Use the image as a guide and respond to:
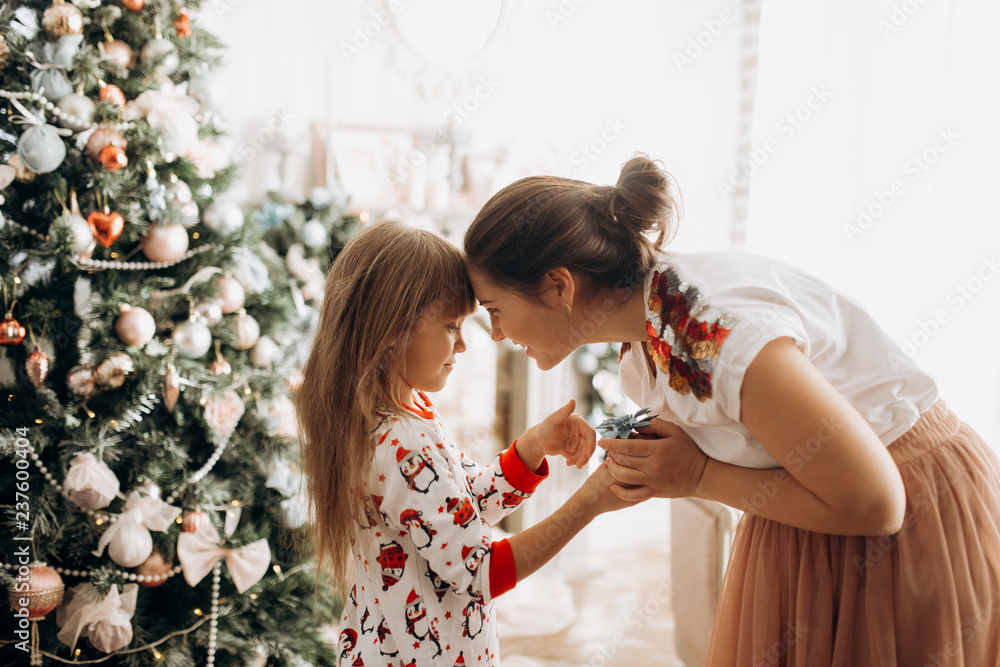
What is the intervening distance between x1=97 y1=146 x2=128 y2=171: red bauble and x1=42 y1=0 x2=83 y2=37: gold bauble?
27cm

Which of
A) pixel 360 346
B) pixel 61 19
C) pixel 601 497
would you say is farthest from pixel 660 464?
pixel 61 19

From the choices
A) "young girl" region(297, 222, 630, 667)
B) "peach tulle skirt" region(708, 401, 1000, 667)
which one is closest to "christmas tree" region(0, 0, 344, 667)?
"young girl" region(297, 222, 630, 667)

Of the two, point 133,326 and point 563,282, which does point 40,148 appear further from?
point 563,282

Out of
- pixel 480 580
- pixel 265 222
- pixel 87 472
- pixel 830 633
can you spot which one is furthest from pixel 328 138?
pixel 830 633

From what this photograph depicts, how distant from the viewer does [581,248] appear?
107 centimetres

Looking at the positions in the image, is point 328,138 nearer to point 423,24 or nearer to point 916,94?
point 423,24

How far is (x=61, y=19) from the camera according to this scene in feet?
4.83

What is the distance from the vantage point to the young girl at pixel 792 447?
0.80 m

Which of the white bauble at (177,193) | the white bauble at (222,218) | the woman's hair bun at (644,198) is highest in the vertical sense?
the woman's hair bun at (644,198)

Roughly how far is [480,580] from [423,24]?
2.38m

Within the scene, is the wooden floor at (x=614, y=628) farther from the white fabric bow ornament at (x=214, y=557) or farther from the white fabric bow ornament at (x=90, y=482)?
the white fabric bow ornament at (x=90, y=482)

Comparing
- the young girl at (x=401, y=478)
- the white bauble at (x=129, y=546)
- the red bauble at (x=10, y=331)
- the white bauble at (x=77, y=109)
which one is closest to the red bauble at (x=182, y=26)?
the white bauble at (x=77, y=109)

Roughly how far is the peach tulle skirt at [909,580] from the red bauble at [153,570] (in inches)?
56.9

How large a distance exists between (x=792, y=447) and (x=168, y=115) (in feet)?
5.10
